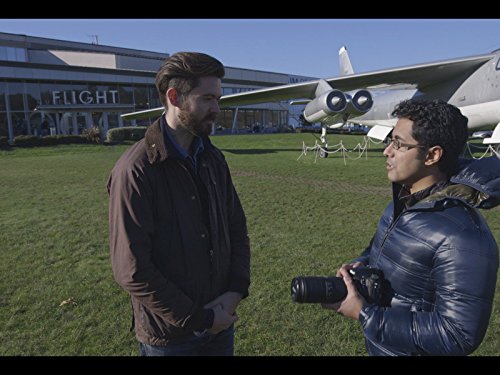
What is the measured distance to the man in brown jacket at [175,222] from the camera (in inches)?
62.9

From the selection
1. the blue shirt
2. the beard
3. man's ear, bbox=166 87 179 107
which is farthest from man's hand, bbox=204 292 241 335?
man's ear, bbox=166 87 179 107

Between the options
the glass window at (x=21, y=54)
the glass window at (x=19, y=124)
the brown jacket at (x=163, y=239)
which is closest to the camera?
the brown jacket at (x=163, y=239)

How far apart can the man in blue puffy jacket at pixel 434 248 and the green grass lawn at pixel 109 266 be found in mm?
1753

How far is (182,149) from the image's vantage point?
5.79 feet

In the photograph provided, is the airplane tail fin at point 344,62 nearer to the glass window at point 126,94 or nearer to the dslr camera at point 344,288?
the glass window at point 126,94

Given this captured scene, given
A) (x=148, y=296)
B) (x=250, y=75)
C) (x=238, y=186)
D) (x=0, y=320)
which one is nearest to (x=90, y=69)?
(x=250, y=75)

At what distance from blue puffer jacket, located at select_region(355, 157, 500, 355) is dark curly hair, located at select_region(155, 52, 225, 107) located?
111cm

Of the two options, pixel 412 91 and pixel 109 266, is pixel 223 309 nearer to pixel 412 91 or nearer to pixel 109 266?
pixel 109 266

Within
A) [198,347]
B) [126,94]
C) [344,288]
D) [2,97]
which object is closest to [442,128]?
[344,288]

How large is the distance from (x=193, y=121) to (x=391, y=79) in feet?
50.0

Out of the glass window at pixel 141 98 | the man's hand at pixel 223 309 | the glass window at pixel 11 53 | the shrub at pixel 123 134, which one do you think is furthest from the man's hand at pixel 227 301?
the glass window at pixel 11 53

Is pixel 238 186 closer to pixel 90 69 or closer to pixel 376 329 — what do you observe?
pixel 376 329

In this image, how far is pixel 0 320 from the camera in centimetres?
347
